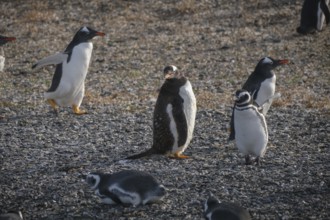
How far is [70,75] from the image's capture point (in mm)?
11398

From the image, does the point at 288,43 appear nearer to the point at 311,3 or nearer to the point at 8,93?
the point at 311,3

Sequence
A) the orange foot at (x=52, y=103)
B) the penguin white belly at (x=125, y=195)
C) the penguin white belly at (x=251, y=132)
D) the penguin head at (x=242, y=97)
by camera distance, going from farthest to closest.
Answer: the orange foot at (x=52, y=103) → the penguin white belly at (x=251, y=132) → the penguin head at (x=242, y=97) → the penguin white belly at (x=125, y=195)

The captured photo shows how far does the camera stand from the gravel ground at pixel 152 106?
7352 mm

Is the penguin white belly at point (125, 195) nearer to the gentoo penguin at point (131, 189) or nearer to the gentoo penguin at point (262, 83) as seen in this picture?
the gentoo penguin at point (131, 189)

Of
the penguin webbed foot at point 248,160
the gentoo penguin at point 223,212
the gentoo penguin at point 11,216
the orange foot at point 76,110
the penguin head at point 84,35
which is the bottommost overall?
the orange foot at point 76,110

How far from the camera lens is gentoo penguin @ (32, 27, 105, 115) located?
37.3 feet

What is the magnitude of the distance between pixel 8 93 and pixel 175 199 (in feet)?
19.7

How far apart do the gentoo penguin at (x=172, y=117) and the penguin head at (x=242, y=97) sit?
642 mm

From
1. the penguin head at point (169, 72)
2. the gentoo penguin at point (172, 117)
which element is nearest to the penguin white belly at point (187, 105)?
the gentoo penguin at point (172, 117)

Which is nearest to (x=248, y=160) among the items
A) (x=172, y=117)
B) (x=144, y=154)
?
(x=172, y=117)

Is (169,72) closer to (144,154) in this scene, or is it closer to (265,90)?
(144,154)

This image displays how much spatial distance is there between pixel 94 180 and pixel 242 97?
6.54 feet

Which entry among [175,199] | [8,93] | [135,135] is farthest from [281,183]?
[8,93]

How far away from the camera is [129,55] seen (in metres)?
15.3
